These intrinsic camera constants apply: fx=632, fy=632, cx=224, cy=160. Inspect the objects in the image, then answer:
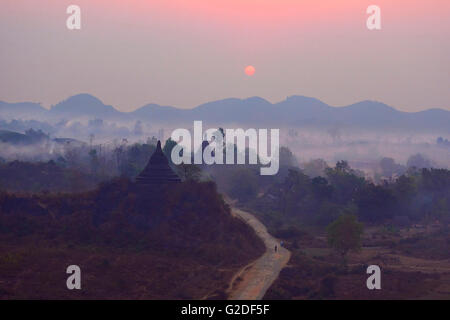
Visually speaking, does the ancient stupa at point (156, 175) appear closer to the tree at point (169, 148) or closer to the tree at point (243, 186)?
the tree at point (169, 148)

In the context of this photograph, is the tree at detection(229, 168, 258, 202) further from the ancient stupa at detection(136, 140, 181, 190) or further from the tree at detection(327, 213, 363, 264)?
the tree at detection(327, 213, 363, 264)

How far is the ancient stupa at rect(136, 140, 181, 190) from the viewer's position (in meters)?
52.3

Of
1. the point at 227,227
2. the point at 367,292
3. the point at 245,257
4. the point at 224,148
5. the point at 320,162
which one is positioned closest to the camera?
the point at 367,292

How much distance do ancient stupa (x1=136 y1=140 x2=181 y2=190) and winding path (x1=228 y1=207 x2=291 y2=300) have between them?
398 inches

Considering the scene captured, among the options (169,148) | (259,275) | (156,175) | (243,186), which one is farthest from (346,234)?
(169,148)

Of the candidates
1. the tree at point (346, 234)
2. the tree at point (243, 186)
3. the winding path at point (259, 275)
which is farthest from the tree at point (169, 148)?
the tree at point (346, 234)

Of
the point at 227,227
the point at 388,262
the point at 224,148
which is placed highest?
the point at 224,148

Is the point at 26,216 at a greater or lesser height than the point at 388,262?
greater

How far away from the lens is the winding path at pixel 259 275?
37.4 m

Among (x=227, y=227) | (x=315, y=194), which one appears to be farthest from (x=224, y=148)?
(x=227, y=227)

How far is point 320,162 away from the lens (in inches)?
5620

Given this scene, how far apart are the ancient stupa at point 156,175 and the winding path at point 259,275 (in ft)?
33.1
